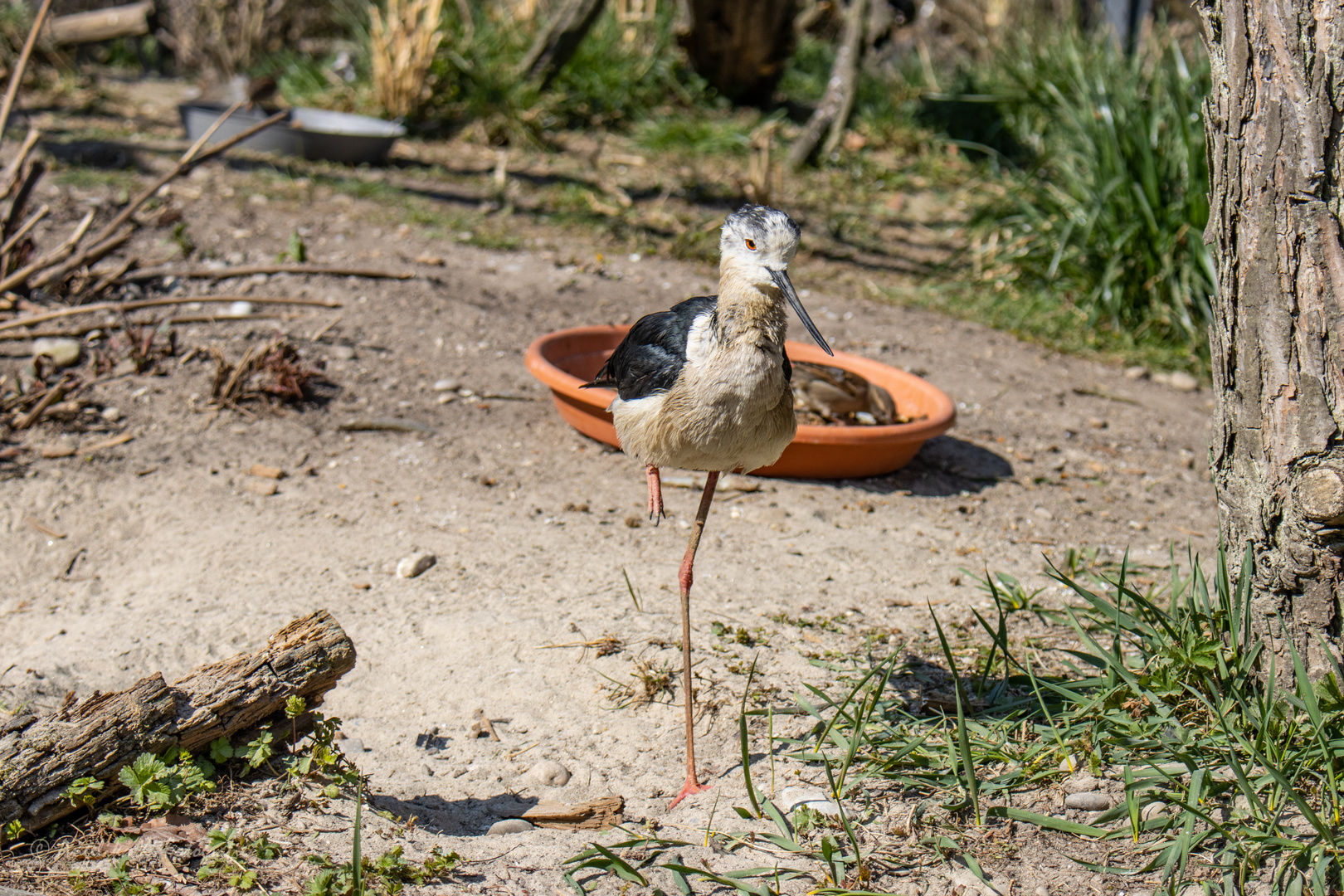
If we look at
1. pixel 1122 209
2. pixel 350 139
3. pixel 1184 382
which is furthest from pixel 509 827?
pixel 350 139

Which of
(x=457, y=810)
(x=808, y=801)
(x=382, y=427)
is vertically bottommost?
(x=457, y=810)

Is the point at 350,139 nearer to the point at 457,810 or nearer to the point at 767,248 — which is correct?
the point at 767,248

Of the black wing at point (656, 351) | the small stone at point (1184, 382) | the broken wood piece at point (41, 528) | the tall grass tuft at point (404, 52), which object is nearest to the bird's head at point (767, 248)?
the black wing at point (656, 351)

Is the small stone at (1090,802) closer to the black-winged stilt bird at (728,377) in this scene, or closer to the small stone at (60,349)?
the black-winged stilt bird at (728,377)

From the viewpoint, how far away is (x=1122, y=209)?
6211 millimetres

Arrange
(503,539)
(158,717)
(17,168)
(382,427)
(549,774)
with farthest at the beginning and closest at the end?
1. (17,168)
2. (382,427)
3. (503,539)
4. (549,774)
5. (158,717)

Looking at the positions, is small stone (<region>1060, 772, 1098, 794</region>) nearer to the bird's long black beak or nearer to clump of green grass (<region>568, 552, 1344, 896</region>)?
clump of green grass (<region>568, 552, 1344, 896</region>)

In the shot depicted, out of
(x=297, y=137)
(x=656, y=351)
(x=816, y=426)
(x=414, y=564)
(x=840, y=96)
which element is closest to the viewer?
(x=656, y=351)

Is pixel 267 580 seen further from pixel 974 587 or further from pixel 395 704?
pixel 974 587

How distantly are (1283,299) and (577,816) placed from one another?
7.12 ft

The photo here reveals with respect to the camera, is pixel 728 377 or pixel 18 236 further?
pixel 18 236

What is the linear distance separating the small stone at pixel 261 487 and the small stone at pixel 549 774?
75.4 inches

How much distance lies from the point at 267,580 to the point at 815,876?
2.21m

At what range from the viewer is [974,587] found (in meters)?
3.77
